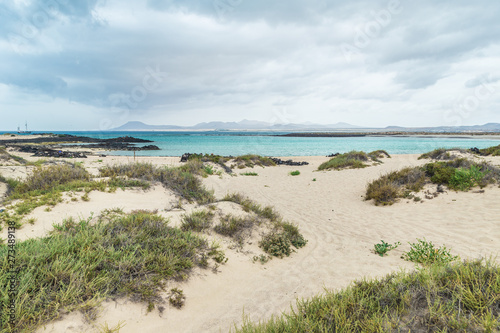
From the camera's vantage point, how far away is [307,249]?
617 cm

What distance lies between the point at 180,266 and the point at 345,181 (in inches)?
525

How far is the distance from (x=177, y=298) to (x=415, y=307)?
3120 millimetres

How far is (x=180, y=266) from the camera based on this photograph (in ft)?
13.6

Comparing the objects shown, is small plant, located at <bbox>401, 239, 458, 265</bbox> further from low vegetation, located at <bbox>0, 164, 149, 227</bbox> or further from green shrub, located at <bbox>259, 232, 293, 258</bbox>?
low vegetation, located at <bbox>0, 164, 149, 227</bbox>

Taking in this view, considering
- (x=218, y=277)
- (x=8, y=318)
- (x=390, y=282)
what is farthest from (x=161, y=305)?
(x=390, y=282)

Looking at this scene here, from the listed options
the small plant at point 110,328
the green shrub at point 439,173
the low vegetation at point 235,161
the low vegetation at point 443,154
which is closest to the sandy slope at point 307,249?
the small plant at point 110,328

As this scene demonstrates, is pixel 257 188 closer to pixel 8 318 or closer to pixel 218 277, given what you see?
pixel 218 277

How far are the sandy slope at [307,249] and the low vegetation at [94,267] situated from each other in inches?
7.2

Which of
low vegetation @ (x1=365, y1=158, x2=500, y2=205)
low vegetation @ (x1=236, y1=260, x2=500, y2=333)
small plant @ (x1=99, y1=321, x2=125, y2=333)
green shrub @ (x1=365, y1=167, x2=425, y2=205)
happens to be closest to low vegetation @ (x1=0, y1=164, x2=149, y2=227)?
small plant @ (x1=99, y1=321, x2=125, y2=333)

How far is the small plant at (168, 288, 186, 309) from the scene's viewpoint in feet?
11.6

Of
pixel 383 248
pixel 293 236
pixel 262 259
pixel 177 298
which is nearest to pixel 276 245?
pixel 262 259

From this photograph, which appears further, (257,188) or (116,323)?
(257,188)

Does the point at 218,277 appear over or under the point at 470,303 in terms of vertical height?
under

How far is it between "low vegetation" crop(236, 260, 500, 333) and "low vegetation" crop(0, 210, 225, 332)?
1854mm
